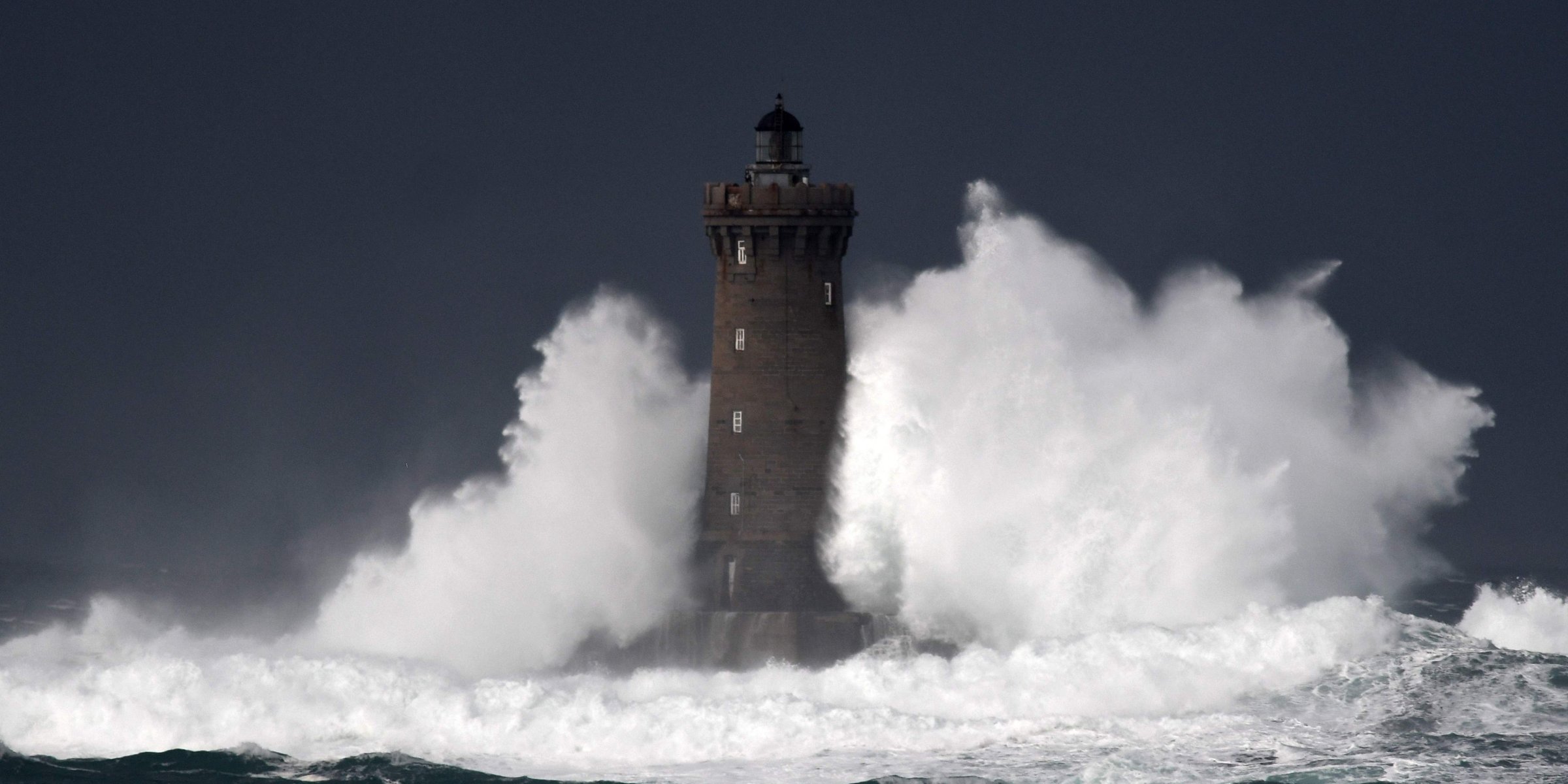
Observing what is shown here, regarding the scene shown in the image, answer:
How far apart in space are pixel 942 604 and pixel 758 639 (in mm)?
3329

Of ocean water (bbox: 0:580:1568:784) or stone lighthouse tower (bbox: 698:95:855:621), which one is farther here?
stone lighthouse tower (bbox: 698:95:855:621)

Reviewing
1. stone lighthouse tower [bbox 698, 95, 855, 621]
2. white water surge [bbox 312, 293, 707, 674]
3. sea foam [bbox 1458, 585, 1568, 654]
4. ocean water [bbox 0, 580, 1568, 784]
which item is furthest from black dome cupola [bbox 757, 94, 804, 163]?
sea foam [bbox 1458, 585, 1568, 654]

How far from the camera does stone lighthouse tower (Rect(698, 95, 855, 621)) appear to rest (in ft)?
158

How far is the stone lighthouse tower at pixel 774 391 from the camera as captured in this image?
48.2 meters

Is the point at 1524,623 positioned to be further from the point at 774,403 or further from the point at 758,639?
the point at 774,403

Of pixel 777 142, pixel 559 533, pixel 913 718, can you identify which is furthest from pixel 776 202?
pixel 913 718

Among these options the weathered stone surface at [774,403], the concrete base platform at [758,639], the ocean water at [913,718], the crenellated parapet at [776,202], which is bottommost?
the ocean water at [913,718]

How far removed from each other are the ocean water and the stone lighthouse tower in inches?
159

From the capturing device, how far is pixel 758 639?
48.0 m

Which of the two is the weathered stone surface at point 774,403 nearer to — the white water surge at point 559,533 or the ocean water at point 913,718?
the white water surge at point 559,533

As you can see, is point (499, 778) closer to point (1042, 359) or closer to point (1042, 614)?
point (1042, 614)

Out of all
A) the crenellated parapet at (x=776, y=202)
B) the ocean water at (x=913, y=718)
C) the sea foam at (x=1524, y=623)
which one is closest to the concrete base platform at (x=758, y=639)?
the ocean water at (x=913, y=718)

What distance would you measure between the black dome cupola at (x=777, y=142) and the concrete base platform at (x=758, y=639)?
8219 millimetres

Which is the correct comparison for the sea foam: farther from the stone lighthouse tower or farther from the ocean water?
the stone lighthouse tower
